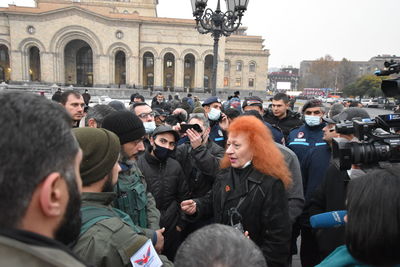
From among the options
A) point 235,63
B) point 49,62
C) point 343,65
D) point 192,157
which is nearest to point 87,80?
point 49,62

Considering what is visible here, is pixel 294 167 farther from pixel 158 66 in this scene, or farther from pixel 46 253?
pixel 158 66

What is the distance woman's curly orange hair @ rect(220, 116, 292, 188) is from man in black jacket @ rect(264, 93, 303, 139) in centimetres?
306

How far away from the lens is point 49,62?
4116 centimetres

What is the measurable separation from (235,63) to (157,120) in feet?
160

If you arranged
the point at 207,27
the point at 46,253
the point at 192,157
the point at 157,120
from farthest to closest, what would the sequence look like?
the point at 207,27 < the point at 157,120 < the point at 192,157 < the point at 46,253

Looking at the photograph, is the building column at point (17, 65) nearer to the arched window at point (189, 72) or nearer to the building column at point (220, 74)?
the arched window at point (189, 72)

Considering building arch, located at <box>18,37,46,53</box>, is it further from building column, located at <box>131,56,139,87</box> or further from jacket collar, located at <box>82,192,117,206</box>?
jacket collar, located at <box>82,192,117,206</box>

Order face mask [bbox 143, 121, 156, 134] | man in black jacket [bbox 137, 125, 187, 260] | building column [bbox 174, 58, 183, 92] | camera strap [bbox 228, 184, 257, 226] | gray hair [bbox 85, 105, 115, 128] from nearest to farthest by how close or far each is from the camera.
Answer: camera strap [bbox 228, 184, 257, 226] < man in black jacket [bbox 137, 125, 187, 260] < gray hair [bbox 85, 105, 115, 128] < face mask [bbox 143, 121, 156, 134] < building column [bbox 174, 58, 183, 92]

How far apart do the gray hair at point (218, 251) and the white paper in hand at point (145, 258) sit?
1.26 ft

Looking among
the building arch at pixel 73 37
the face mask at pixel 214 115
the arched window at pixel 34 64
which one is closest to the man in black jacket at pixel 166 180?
the face mask at pixel 214 115

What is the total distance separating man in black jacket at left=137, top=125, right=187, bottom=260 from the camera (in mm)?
2965

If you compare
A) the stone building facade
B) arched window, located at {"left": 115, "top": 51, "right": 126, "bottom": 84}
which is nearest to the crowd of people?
the stone building facade

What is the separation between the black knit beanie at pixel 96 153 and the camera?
1.65 m

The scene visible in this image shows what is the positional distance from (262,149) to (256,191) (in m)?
0.38
